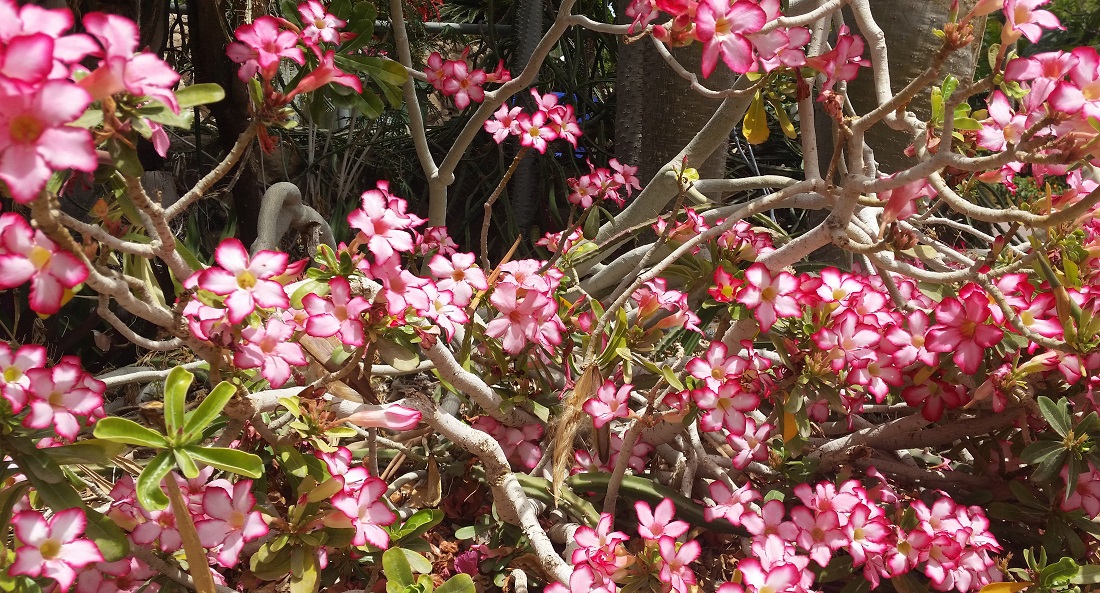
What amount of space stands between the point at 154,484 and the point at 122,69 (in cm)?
35

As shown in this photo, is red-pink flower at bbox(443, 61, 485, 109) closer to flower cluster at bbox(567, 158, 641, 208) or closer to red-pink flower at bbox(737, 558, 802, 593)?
flower cluster at bbox(567, 158, 641, 208)

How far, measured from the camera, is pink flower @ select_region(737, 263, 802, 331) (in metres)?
0.95

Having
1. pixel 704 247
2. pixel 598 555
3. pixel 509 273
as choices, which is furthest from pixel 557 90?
pixel 598 555

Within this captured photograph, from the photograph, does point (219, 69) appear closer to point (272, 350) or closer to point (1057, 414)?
point (272, 350)

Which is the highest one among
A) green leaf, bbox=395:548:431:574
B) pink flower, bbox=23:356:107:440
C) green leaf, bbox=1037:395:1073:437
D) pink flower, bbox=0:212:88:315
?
pink flower, bbox=0:212:88:315

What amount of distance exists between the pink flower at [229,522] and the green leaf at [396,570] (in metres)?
0.14

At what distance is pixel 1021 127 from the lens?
34.5 inches

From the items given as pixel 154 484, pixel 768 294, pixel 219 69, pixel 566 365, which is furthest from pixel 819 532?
pixel 219 69

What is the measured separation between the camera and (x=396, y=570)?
0.82 metres

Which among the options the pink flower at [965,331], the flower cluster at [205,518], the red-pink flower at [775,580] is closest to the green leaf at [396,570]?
the flower cluster at [205,518]

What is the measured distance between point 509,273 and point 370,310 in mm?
284

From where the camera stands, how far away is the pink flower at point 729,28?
773mm

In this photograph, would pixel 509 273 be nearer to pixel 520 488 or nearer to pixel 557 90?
pixel 520 488

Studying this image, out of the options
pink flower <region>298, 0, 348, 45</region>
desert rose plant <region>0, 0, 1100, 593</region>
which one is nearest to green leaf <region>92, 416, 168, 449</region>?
desert rose plant <region>0, 0, 1100, 593</region>
